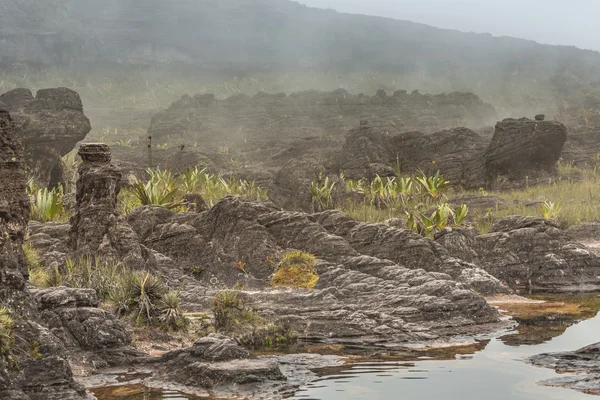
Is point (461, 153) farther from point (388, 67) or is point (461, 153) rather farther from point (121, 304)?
point (388, 67)

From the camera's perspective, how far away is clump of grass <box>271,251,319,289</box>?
23441 mm

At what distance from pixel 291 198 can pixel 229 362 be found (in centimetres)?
3052

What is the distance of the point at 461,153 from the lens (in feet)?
195

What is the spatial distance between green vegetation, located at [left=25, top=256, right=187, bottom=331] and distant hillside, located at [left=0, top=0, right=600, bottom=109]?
112687 millimetres

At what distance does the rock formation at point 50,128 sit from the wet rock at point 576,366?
29802 millimetres

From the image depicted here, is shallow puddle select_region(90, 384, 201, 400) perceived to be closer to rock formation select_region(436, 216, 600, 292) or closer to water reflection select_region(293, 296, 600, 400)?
water reflection select_region(293, 296, 600, 400)

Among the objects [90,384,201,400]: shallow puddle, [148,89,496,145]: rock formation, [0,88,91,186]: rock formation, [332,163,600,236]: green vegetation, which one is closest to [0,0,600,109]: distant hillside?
[148,89,496,145]: rock formation

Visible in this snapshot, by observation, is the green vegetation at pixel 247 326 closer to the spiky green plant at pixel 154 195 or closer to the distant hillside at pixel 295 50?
the spiky green plant at pixel 154 195

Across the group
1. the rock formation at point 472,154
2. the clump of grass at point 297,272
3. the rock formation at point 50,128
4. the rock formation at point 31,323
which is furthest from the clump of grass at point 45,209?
the rock formation at point 472,154

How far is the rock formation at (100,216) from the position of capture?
70.4ft

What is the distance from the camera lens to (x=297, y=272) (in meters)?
23.8

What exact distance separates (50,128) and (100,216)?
2337cm

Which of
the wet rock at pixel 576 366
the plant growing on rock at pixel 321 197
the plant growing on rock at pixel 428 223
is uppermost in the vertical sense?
the wet rock at pixel 576 366

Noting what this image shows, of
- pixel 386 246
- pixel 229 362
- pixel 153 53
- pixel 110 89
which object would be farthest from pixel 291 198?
pixel 153 53
